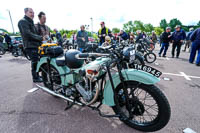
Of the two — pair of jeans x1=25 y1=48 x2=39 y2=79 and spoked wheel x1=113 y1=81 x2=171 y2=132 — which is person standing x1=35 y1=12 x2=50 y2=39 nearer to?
pair of jeans x1=25 y1=48 x2=39 y2=79

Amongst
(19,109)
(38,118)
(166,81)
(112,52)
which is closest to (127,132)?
(112,52)

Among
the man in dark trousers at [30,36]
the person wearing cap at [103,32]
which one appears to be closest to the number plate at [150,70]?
the man in dark trousers at [30,36]

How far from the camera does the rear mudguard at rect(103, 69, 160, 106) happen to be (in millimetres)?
1381

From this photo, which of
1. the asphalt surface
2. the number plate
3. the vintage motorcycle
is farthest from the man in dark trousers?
the number plate

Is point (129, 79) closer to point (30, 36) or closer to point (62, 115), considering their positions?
point (62, 115)

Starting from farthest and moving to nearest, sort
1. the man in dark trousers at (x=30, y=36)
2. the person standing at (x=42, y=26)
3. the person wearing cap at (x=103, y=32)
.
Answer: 1. the person wearing cap at (x=103, y=32)
2. the person standing at (x=42, y=26)
3. the man in dark trousers at (x=30, y=36)

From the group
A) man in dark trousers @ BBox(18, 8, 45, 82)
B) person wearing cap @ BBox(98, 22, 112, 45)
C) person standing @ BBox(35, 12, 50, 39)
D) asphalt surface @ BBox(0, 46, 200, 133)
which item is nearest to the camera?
asphalt surface @ BBox(0, 46, 200, 133)

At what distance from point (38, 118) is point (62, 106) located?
1.52ft

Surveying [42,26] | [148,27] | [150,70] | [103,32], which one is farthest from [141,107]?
[148,27]

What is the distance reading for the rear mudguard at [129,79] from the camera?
138 centimetres

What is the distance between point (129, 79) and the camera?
1490 mm

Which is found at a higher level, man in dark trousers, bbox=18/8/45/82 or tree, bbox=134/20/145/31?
tree, bbox=134/20/145/31

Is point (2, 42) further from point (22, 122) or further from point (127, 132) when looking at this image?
point (127, 132)

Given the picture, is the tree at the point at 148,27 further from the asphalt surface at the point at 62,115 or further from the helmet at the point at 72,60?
the helmet at the point at 72,60
